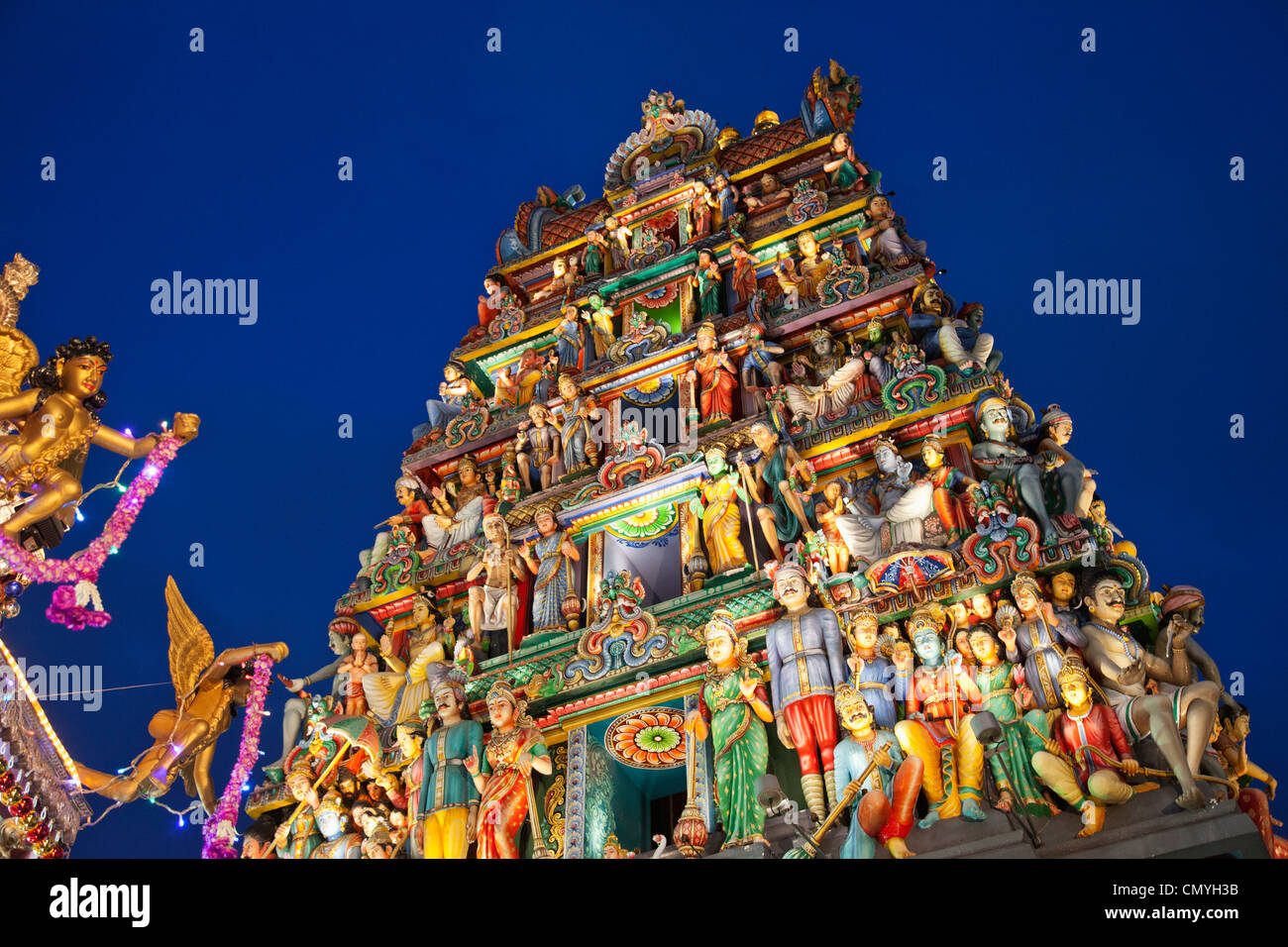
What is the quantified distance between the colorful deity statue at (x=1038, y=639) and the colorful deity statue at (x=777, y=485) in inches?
153

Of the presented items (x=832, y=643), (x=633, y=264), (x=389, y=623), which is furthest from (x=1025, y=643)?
(x=633, y=264)

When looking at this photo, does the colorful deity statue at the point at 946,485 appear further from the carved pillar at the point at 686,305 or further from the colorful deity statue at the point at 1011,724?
the carved pillar at the point at 686,305

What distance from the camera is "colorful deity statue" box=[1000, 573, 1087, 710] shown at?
14.1 m

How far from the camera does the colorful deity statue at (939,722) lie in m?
13.4

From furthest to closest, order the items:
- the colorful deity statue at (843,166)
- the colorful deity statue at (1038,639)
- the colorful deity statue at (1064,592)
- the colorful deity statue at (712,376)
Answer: the colorful deity statue at (843,166)
the colorful deity statue at (712,376)
the colorful deity statue at (1064,592)
the colorful deity statue at (1038,639)

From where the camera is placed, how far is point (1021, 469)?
17062mm

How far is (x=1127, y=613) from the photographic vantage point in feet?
48.5

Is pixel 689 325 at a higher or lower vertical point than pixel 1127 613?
higher

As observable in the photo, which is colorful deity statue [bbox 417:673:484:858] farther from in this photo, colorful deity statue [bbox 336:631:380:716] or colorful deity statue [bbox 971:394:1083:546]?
colorful deity statue [bbox 971:394:1083:546]

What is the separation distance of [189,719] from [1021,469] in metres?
13.2

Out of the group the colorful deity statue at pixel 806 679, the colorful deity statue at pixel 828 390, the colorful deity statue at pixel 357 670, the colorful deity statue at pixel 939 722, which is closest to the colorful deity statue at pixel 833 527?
the colorful deity statue at pixel 806 679

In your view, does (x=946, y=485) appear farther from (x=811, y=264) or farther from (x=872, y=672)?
(x=811, y=264)
